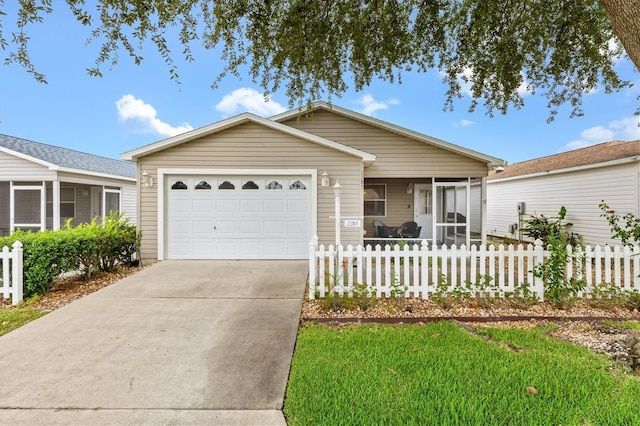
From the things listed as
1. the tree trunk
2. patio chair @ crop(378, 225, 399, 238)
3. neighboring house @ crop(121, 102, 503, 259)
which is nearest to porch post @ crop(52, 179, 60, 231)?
neighboring house @ crop(121, 102, 503, 259)

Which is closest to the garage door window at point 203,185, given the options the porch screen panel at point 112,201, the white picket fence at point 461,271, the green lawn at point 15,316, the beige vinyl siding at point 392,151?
the beige vinyl siding at point 392,151

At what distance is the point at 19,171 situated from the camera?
1126cm

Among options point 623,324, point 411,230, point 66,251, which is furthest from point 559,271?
point 66,251

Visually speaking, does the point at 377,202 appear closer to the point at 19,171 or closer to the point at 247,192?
the point at 247,192

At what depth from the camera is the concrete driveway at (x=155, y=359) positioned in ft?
8.75

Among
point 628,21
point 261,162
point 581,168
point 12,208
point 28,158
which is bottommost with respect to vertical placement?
point 12,208

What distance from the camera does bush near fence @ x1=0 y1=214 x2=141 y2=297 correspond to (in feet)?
18.9

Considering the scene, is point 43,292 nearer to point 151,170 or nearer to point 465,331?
point 151,170

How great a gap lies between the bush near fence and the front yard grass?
518 cm

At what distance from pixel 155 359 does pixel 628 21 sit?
20.6 ft

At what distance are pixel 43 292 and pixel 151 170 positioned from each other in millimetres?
3980

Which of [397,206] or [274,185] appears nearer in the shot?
[274,185]

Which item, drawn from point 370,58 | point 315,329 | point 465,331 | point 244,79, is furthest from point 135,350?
point 370,58

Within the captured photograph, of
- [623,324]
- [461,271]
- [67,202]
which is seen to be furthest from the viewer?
[67,202]
